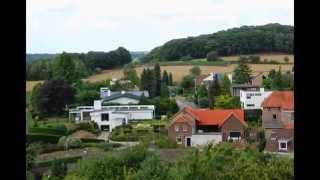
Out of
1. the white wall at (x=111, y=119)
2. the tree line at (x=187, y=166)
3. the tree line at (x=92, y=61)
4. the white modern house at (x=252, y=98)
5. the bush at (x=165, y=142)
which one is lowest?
the tree line at (x=187, y=166)

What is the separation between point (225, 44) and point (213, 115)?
0.33m

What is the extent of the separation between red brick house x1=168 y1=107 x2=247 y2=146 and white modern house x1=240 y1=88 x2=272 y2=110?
0.05 metres

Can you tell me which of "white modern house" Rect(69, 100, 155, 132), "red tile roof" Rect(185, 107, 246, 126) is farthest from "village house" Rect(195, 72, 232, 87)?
"red tile roof" Rect(185, 107, 246, 126)

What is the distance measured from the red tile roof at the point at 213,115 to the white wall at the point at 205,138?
0.11m

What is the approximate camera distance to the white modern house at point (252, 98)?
234 cm

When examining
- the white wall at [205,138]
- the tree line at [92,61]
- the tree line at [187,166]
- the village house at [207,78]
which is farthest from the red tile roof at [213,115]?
the village house at [207,78]

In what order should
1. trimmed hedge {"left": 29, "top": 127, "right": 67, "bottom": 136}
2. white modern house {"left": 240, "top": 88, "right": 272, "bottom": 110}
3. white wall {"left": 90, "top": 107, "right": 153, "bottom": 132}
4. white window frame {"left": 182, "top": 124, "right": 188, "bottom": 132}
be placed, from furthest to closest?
white wall {"left": 90, "top": 107, "right": 153, "bottom": 132} < white window frame {"left": 182, "top": 124, "right": 188, "bottom": 132} < white modern house {"left": 240, "top": 88, "right": 272, "bottom": 110} < trimmed hedge {"left": 29, "top": 127, "right": 67, "bottom": 136}

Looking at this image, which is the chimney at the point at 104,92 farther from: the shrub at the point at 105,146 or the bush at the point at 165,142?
the bush at the point at 165,142

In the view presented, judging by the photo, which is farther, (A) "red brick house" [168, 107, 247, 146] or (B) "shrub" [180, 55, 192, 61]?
(B) "shrub" [180, 55, 192, 61]

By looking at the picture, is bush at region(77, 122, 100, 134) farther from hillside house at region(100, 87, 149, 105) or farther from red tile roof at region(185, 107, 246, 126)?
red tile roof at region(185, 107, 246, 126)

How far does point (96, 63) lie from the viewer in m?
2.48

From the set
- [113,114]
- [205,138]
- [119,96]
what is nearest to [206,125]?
[205,138]

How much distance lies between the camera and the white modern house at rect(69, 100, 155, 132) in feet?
9.19
